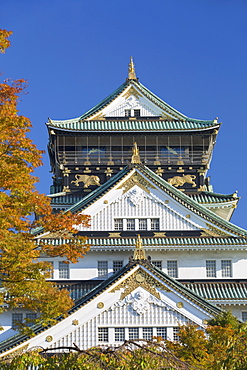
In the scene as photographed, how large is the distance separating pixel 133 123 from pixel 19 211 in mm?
28142

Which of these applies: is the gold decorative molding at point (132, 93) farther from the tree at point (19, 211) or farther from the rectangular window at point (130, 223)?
the tree at point (19, 211)

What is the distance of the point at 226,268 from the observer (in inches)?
1863

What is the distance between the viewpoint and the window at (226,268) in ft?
155

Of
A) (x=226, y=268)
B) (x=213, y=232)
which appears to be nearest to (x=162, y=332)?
(x=226, y=268)

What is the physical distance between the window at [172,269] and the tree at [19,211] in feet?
57.6

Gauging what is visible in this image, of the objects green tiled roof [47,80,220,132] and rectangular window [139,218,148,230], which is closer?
rectangular window [139,218,148,230]

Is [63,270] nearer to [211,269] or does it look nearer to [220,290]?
[211,269]

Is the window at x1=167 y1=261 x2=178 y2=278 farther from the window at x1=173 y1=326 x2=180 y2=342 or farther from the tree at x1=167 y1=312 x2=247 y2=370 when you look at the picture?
the tree at x1=167 y1=312 x2=247 y2=370

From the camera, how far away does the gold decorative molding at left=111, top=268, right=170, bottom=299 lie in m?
41.2

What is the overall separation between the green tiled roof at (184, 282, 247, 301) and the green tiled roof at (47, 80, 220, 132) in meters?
→ 13.1

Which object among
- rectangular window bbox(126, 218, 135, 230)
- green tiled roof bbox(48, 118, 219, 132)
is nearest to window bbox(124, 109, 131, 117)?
green tiled roof bbox(48, 118, 219, 132)

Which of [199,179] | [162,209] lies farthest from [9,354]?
[199,179]

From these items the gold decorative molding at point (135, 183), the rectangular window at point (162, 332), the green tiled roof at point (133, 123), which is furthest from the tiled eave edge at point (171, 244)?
the green tiled roof at point (133, 123)

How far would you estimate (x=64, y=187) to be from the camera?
53.7 m
